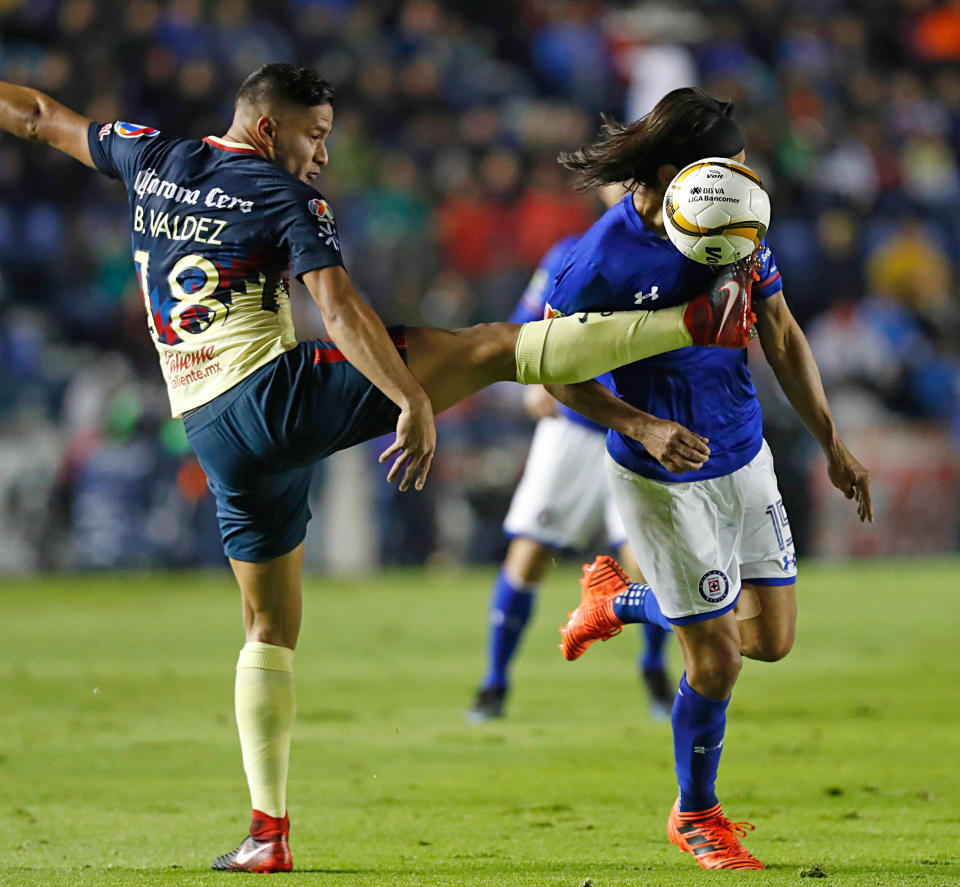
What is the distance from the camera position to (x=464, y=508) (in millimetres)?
13875

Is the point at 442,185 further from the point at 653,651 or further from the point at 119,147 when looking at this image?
the point at 119,147

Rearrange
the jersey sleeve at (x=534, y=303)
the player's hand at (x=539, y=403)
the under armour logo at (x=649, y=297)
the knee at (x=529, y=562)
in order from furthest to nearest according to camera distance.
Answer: the knee at (x=529, y=562)
the jersey sleeve at (x=534, y=303)
the player's hand at (x=539, y=403)
the under armour logo at (x=649, y=297)

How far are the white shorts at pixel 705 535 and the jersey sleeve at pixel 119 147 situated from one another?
5.64ft

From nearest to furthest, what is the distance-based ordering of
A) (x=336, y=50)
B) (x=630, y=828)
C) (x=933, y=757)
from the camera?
(x=630, y=828), (x=933, y=757), (x=336, y=50)

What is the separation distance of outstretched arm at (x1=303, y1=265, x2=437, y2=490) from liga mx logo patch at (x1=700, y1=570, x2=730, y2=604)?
0.93 metres

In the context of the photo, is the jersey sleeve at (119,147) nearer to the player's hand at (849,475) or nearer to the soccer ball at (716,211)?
the soccer ball at (716,211)

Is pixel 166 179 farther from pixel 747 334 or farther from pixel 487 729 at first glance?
pixel 487 729

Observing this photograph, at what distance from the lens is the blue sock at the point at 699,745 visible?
4465mm

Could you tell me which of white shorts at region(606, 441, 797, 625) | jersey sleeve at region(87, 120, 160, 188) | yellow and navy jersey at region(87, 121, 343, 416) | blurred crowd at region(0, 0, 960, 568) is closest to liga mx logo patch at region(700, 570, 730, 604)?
white shorts at region(606, 441, 797, 625)

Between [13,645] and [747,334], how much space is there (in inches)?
273

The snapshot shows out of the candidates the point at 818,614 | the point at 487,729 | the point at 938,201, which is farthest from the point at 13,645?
the point at 938,201

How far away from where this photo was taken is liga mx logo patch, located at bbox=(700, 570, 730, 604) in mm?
4359

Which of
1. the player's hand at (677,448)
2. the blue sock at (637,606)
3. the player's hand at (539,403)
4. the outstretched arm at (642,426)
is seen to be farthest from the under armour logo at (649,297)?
the player's hand at (539,403)

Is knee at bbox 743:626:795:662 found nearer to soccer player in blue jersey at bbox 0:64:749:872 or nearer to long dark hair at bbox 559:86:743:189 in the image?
soccer player in blue jersey at bbox 0:64:749:872
